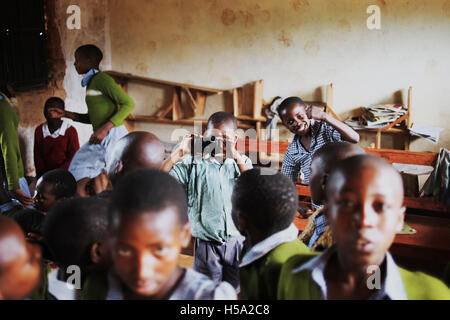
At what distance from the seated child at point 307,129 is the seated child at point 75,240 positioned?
158cm

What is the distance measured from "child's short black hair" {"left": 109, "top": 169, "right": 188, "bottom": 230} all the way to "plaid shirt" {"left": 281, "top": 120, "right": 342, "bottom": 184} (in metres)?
1.71

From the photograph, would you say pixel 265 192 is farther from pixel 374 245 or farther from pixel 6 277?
pixel 6 277

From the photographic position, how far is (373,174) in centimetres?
79

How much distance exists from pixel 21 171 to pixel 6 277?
1952mm

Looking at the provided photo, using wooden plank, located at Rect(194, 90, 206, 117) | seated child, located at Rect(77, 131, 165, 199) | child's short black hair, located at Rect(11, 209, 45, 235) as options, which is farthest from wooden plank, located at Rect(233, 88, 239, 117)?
child's short black hair, located at Rect(11, 209, 45, 235)

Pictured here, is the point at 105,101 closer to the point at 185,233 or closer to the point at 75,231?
the point at 75,231

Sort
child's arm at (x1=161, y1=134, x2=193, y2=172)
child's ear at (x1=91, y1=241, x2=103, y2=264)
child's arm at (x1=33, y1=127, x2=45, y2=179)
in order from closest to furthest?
1. child's ear at (x1=91, y1=241, x2=103, y2=264)
2. child's arm at (x1=161, y1=134, x2=193, y2=172)
3. child's arm at (x1=33, y1=127, x2=45, y2=179)

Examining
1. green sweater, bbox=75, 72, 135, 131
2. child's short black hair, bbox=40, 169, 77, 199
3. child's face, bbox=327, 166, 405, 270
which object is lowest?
child's short black hair, bbox=40, 169, 77, 199

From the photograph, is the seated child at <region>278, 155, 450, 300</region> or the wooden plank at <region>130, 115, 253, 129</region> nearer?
the seated child at <region>278, 155, 450, 300</region>

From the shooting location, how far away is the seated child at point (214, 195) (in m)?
1.88

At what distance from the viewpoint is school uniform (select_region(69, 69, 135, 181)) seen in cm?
241

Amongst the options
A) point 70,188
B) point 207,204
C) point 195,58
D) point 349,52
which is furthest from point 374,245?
point 195,58

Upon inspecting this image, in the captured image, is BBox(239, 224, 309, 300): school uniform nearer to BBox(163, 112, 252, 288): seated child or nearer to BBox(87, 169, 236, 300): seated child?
BBox(87, 169, 236, 300): seated child

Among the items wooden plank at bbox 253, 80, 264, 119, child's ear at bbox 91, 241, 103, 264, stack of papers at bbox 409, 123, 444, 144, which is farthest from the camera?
wooden plank at bbox 253, 80, 264, 119
